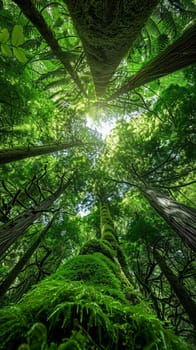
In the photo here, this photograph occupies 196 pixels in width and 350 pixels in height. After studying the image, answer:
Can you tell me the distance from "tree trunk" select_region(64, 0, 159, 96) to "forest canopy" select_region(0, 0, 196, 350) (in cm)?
1

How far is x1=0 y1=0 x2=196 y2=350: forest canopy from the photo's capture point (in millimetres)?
931

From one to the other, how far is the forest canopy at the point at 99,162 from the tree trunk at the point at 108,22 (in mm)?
11

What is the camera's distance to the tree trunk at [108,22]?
1.59 m

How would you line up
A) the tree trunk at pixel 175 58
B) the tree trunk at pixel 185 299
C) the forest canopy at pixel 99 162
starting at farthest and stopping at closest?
the tree trunk at pixel 185 299, the tree trunk at pixel 175 58, the forest canopy at pixel 99 162

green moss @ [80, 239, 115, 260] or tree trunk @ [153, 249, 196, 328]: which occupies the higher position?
tree trunk @ [153, 249, 196, 328]

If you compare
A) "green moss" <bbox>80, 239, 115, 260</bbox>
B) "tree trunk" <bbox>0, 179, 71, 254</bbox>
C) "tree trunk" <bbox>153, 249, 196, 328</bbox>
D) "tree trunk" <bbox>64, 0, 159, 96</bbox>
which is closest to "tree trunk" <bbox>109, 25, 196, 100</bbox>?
"tree trunk" <bbox>64, 0, 159, 96</bbox>

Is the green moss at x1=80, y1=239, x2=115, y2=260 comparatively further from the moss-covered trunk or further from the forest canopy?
the moss-covered trunk

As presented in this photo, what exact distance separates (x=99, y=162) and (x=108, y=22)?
785 centimetres

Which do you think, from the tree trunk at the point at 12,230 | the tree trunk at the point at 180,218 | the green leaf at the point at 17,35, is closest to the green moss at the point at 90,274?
the tree trunk at the point at 12,230

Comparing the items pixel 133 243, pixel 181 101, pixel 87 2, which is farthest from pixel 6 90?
pixel 133 243

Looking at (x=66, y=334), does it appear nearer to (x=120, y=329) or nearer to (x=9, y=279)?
(x=120, y=329)

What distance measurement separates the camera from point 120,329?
89 centimetres

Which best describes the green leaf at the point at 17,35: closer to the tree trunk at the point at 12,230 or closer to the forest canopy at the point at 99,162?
the forest canopy at the point at 99,162

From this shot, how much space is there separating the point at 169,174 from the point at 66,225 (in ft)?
14.8
